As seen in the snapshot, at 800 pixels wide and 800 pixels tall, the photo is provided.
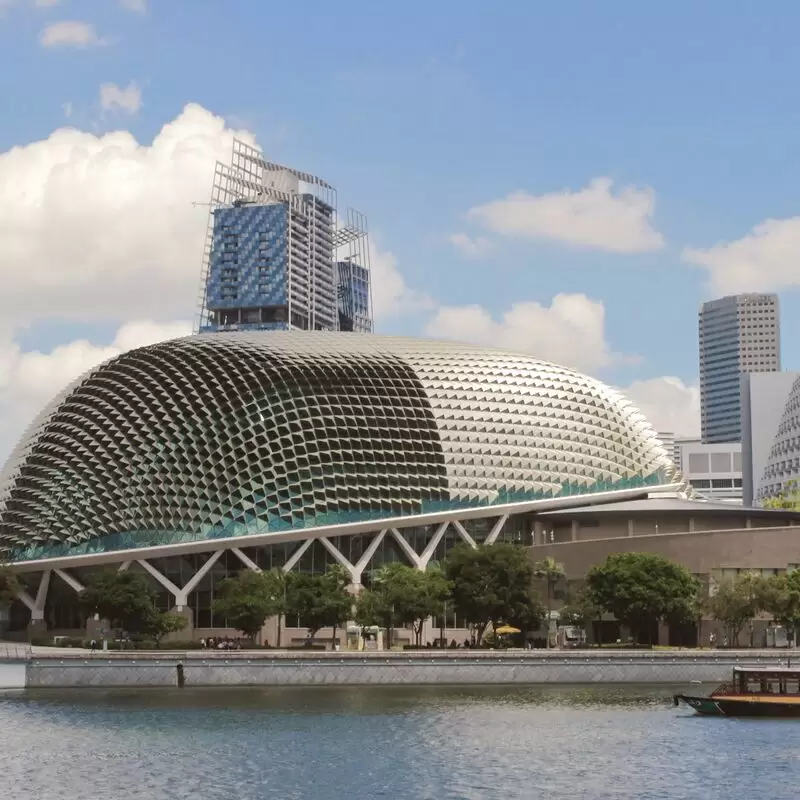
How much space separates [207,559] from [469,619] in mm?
28412

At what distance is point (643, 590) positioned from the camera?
12444 cm

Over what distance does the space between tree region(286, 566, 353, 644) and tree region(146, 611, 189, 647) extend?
31.4 feet

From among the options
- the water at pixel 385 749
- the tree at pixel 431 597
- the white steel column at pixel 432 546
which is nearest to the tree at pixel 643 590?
the tree at pixel 431 597

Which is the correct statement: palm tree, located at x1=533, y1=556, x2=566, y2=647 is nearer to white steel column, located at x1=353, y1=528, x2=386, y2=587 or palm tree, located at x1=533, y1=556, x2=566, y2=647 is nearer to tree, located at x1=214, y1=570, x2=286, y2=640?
white steel column, located at x1=353, y1=528, x2=386, y2=587

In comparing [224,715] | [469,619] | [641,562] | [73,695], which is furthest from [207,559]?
[224,715]

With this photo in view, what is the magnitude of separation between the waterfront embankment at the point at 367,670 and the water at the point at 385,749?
24.9 feet

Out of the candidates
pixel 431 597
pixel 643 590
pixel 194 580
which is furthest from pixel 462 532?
pixel 643 590

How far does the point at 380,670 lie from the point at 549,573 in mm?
39646

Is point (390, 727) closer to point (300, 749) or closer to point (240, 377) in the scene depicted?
point (300, 749)

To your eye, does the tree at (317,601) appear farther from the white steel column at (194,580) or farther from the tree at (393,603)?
the white steel column at (194,580)

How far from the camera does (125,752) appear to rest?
220ft

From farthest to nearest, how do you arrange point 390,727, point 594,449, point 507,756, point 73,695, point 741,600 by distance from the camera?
point 594,449, point 741,600, point 73,695, point 390,727, point 507,756

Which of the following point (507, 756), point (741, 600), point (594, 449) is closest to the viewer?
point (507, 756)

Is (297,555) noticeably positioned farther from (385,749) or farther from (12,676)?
(385,749)
